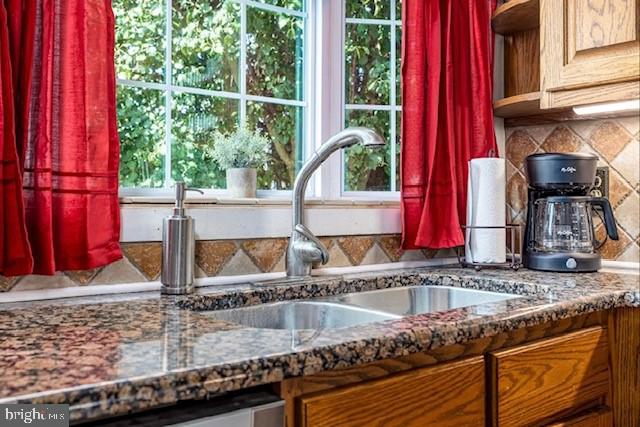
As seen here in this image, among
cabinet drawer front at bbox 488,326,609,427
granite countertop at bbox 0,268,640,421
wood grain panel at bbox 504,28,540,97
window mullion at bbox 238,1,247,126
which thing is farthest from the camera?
wood grain panel at bbox 504,28,540,97

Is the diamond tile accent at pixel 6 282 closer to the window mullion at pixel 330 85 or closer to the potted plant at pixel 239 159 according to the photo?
the potted plant at pixel 239 159

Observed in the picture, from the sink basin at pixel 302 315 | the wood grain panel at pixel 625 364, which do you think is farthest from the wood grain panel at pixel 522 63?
the sink basin at pixel 302 315

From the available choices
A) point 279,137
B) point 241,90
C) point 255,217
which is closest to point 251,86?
point 241,90

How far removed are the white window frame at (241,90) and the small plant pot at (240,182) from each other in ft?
0.13

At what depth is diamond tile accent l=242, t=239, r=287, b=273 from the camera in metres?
1.54

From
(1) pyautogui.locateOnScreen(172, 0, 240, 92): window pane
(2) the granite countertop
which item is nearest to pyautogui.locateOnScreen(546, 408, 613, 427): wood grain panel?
(2) the granite countertop

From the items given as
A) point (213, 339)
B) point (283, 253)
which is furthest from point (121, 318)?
point (283, 253)

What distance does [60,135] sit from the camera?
121 cm

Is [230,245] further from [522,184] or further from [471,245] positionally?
[522,184]

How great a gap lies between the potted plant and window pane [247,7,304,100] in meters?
0.20

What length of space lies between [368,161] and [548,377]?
0.94 m

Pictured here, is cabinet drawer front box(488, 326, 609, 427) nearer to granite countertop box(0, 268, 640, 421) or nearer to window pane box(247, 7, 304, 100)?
granite countertop box(0, 268, 640, 421)

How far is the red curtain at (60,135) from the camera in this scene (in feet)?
3.68

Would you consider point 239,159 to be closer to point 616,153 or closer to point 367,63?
point 367,63
